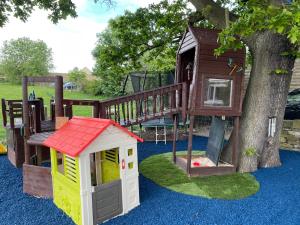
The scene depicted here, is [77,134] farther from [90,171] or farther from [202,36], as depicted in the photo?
[202,36]

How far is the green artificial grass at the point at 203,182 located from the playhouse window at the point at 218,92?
1.72m

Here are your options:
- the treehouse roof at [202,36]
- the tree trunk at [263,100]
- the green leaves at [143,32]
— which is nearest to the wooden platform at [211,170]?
the tree trunk at [263,100]

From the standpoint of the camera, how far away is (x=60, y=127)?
14.6 feet

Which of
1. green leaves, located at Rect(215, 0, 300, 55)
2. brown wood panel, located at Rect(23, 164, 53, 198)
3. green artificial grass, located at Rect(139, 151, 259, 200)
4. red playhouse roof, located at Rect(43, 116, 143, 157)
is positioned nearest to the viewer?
red playhouse roof, located at Rect(43, 116, 143, 157)

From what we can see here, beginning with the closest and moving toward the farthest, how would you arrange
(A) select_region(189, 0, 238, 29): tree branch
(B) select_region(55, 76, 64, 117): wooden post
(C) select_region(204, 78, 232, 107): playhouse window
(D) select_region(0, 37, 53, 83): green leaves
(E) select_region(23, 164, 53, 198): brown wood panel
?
(B) select_region(55, 76, 64, 117): wooden post < (E) select_region(23, 164, 53, 198): brown wood panel < (C) select_region(204, 78, 232, 107): playhouse window < (A) select_region(189, 0, 238, 29): tree branch < (D) select_region(0, 37, 53, 83): green leaves

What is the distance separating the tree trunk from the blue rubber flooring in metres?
1.00

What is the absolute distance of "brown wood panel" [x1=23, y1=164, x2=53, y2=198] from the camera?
15.4 feet

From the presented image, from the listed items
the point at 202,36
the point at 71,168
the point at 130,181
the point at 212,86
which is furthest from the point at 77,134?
the point at 202,36

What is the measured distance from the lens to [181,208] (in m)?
4.35

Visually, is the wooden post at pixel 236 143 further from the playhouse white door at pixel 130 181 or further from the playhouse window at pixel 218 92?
the playhouse white door at pixel 130 181

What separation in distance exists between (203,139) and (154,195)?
18.2 feet

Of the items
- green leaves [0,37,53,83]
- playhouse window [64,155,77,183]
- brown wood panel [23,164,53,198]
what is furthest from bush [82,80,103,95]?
playhouse window [64,155,77,183]

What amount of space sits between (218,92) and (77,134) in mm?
3425

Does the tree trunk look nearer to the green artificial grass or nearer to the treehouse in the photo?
the treehouse
